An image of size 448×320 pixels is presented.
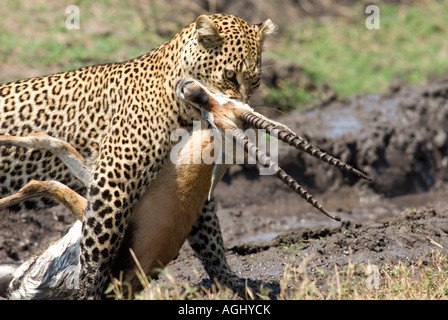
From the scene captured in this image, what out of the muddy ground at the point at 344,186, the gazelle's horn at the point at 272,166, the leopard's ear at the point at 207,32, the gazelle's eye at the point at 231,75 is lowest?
the muddy ground at the point at 344,186

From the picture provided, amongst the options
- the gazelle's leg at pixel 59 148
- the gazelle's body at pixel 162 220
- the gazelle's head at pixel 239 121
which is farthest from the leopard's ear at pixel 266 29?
the gazelle's leg at pixel 59 148

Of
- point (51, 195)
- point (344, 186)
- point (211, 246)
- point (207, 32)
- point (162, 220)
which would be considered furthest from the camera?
point (344, 186)

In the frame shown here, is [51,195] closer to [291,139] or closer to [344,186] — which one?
[291,139]

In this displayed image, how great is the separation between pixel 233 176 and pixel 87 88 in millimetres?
3535

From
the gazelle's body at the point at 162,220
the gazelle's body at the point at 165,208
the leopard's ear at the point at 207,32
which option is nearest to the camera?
the gazelle's body at the point at 165,208

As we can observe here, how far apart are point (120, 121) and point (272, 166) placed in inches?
65.5

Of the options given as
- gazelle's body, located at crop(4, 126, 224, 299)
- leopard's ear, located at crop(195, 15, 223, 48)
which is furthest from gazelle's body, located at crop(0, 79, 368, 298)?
leopard's ear, located at crop(195, 15, 223, 48)

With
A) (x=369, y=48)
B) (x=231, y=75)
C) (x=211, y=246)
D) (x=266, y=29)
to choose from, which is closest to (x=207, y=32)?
(x=231, y=75)

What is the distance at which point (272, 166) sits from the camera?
4.25 m

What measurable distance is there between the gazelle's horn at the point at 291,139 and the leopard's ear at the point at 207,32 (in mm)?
874

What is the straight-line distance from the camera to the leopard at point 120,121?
5.21 m

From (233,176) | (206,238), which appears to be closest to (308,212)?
(233,176)

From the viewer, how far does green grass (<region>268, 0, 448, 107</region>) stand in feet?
39.2

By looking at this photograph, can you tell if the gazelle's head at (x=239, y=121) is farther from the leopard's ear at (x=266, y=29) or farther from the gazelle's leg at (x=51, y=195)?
the gazelle's leg at (x=51, y=195)
